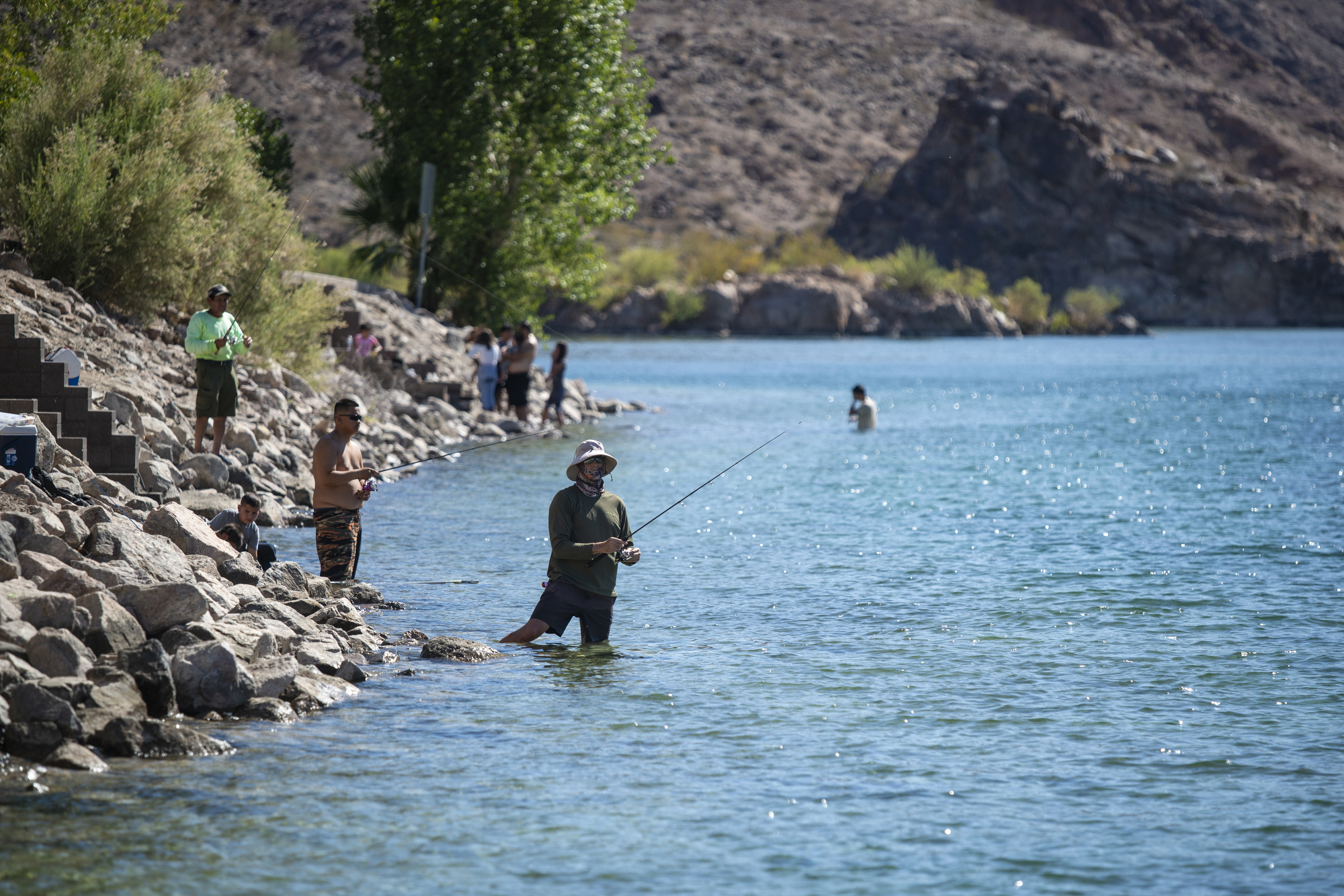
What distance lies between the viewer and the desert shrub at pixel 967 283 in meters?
107

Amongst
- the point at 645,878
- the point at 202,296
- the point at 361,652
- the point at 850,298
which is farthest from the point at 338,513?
the point at 850,298

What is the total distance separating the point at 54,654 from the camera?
24.8ft

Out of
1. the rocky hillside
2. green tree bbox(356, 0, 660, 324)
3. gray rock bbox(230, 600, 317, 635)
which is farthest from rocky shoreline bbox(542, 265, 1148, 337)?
gray rock bbox(230, 600, 317, 635)

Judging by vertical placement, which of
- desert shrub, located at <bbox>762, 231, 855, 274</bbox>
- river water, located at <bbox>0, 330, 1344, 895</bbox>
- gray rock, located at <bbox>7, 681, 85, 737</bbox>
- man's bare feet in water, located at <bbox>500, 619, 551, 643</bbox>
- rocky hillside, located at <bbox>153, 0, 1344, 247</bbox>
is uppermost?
rocky hillside, located at <bbox>153, 0, 1344, 247</bbox>

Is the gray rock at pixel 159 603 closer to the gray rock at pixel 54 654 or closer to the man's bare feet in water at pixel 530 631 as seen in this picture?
the gray rock at pixel 54 654

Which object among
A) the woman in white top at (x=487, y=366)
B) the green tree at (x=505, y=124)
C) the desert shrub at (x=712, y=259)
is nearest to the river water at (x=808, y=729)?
the woman in white top at (x=487, y=366)

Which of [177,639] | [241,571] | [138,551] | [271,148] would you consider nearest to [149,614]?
[177,639]

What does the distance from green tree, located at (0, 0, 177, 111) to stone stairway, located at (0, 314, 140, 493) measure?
920 cm

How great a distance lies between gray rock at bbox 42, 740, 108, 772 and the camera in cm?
709

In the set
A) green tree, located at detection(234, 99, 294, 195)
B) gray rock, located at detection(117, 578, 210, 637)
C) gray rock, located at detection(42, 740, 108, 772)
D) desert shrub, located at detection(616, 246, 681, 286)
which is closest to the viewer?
gray rock, located at detection(42, 740, 108, 772)

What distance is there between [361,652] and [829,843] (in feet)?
13.8

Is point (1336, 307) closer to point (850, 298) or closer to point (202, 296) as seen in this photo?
point (850, 298)

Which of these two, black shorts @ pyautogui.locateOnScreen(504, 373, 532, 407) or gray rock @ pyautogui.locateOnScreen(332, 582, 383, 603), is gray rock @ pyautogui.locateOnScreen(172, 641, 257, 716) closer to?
gray rock @ pyautogui.locateOnScreen(332, 582, 383, 603)

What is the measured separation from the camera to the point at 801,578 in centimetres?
1363
